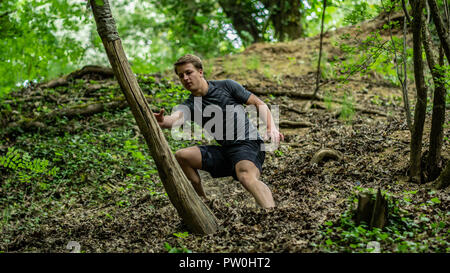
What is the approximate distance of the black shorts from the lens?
3.86 metres

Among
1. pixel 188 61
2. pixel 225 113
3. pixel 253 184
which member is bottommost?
pixel 253 184

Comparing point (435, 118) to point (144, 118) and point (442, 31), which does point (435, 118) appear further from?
point (144, 118)

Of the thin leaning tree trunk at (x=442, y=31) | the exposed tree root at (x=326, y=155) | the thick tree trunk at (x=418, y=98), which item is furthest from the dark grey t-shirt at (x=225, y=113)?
the thin leaning tree trunk at (x=442, y=31)

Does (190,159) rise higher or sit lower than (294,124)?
lower

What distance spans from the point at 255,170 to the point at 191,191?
0.73 metres

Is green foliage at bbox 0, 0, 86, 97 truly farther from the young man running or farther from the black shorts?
the black shorts

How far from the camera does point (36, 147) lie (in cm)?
664

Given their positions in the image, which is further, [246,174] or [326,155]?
[326,155]

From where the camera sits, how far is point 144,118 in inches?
128

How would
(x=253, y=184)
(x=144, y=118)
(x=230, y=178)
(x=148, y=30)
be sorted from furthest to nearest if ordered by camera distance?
(x=148, y=30) → (x=230, y=178) → (x=253, y=184) → (x=144, y=118)

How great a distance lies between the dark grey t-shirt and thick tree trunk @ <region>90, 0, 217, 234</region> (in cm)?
79

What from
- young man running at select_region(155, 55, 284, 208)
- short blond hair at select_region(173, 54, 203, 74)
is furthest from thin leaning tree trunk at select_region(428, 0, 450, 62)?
short blond hair at select_region(173, 54, 203, 74)

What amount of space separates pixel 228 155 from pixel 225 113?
1.44ft

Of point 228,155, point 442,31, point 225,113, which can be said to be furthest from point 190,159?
point 442,31
